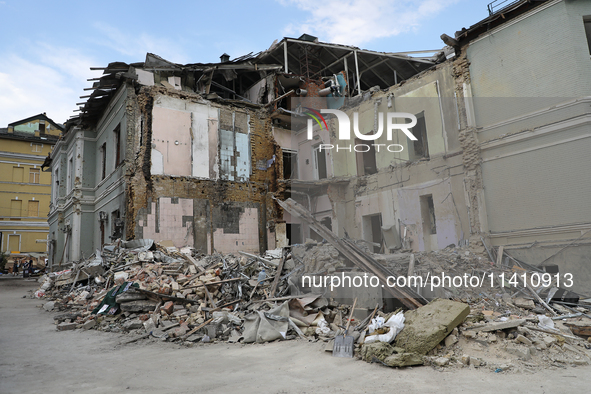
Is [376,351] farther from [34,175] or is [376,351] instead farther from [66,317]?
[34,175]

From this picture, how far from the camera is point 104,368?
5.30 meters

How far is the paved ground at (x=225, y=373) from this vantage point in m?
4.33

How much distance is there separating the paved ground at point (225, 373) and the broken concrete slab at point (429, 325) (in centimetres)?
40

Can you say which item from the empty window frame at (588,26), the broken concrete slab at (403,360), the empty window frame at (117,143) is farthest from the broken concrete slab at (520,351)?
the empty window frame at (117,143)

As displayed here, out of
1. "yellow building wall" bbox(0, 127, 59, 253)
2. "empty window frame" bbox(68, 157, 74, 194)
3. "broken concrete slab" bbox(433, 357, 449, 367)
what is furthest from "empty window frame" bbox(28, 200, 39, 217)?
"broken concrete slab" bbox(433, 357, 449, 367)

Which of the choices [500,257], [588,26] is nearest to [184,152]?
[500,257]

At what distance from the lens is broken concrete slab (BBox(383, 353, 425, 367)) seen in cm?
495

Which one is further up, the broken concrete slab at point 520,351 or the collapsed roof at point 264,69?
the collapsed roof at point 264,69

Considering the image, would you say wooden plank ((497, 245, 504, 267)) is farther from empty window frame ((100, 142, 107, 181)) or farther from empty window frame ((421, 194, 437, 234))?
empty window frame ((100, 142, 107, 181))

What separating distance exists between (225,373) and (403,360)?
2331mm

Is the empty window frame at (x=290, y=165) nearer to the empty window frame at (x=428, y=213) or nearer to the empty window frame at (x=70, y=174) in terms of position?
the empty window frame at (x=428, y=213)

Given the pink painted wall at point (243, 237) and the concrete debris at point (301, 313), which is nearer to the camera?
the concrete debris at point (301, 313)

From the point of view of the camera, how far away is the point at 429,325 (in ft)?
17.9

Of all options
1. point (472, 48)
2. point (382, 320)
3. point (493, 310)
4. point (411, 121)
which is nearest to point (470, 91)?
point (472, 48)
